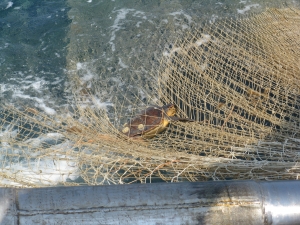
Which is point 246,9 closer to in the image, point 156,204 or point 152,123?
point 152,123

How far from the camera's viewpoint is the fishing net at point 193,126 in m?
2.71

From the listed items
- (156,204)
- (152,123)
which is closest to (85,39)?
(152,123)

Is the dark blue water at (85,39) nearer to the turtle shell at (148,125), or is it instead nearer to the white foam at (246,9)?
the white foam at (246,9)

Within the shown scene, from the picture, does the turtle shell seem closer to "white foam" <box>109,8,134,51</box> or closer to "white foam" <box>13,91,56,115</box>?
"white foam" <box>13,91,56,115</box>

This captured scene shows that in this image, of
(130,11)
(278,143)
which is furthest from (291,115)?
(130,11)

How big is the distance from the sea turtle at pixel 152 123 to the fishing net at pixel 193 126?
69 millimetres

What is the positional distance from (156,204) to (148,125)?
7.46 feet

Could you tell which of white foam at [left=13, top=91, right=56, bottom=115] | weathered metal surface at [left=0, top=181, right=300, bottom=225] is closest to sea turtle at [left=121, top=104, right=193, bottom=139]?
white foam at [left=13, top=91, right=56, bottom=115]

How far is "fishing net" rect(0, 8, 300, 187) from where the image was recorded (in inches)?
107

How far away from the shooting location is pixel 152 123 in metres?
3.74

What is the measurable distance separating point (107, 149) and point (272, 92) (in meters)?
2.10

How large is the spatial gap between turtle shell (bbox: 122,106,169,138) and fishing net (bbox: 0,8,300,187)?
83 mm

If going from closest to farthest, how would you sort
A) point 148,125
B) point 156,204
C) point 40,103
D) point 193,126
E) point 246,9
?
point 156,204 < point 193,126 < point 148,125 < point 40,103 < point 246,9

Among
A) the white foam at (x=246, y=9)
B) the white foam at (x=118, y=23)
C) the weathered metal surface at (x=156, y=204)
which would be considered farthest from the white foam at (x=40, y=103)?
the white foam at (x=246, y=9)
